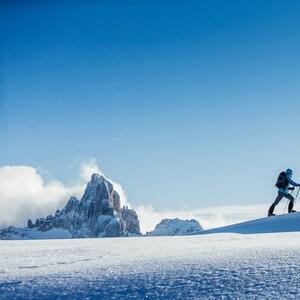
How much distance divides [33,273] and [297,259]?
124 inches

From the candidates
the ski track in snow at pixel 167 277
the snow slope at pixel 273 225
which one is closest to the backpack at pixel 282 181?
the snow slope at pixel 273 225

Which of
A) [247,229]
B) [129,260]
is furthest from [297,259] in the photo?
[247,229]

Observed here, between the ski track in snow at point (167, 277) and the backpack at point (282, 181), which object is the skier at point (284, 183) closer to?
the backpack at point (282, 181)

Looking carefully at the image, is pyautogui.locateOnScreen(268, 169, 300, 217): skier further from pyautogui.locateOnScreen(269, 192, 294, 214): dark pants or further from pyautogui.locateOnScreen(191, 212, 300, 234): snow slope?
pyautogui.locateOnScreen(191, 212, 300, 234): snow slope

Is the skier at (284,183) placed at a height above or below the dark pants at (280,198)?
above

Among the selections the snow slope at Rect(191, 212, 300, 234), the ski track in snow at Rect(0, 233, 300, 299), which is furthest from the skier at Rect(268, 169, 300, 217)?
the ski track in snow at Rect(0, 233, 300, 299)

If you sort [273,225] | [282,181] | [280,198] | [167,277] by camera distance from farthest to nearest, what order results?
[280,198] < [282,181] < [273,225] < [167,277]

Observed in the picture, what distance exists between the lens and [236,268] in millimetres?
5223

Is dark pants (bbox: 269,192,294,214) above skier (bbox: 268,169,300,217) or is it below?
below

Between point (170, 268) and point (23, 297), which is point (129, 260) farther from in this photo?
point (23, 297)

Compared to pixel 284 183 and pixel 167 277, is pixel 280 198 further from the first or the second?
pixel 167 277

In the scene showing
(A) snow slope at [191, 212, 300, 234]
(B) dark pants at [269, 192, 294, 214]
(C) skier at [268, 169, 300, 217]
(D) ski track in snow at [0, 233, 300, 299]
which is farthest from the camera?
(B) dark pants at [269, 192, 294, 214]

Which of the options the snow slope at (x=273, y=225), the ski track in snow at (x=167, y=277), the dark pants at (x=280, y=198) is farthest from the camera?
the dark pants at (x=280, y=198)

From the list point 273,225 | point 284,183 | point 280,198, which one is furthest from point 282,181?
point 273,225
